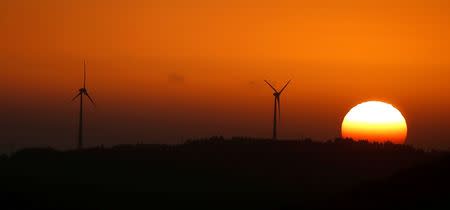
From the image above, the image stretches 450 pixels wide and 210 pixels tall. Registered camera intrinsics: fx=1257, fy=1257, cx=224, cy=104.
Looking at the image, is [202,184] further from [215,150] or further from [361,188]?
[361,188]

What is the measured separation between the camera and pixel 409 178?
8225cm

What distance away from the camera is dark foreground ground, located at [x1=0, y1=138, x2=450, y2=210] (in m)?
111

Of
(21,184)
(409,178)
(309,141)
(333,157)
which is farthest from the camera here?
(309,141)

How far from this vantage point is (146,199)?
113 meters

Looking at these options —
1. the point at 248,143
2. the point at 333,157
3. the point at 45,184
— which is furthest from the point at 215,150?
the point at 45,184

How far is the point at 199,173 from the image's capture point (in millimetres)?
124688

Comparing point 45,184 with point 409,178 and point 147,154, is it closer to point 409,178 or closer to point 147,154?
point 147,154

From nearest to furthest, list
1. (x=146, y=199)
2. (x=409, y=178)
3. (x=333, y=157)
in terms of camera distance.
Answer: (x=409, y=178)
(x=146, y=199)
(x=333, y=157)

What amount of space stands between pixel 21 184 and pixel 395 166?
35.9 meters

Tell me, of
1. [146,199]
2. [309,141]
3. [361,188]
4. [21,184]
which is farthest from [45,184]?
[361,188]

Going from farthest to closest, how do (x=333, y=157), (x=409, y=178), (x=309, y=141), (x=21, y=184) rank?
(x=309, y=141)
(x=333, y=157)
(x=21, y=184)
(x=409, y=178)

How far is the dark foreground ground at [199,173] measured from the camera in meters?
111

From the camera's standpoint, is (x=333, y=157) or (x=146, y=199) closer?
(x=146, y=199)

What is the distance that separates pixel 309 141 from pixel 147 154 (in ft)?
59.0
